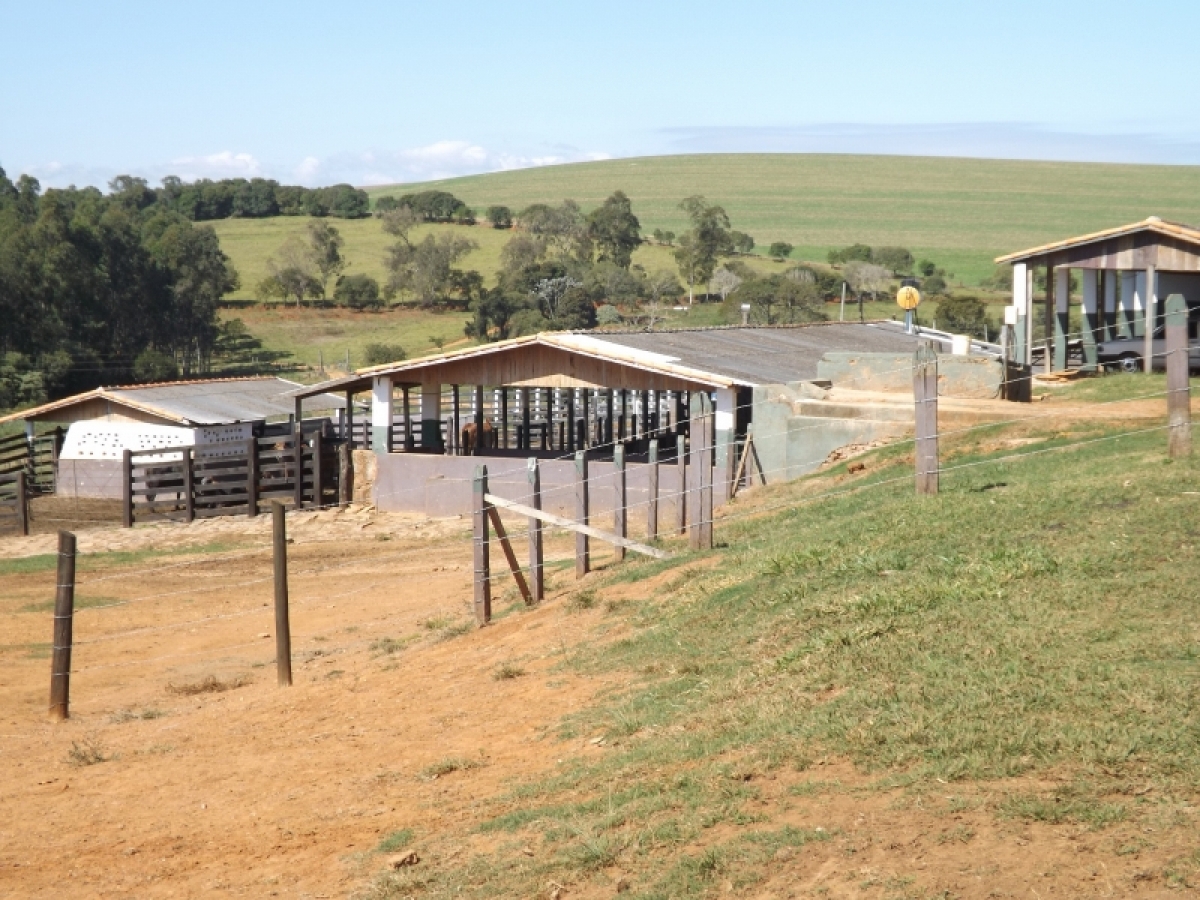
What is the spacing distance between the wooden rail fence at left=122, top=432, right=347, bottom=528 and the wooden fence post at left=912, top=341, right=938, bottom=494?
19756mm

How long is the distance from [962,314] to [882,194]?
271 ft

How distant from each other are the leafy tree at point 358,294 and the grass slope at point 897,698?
82.1m

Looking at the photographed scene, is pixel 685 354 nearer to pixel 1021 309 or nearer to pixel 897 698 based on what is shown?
pixel 1021 309

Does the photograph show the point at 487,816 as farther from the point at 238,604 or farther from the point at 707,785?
the point at 238,604

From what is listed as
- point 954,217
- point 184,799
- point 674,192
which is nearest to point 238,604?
point 184,799

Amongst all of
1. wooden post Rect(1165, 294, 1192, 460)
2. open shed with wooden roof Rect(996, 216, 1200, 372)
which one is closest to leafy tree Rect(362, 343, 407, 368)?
open shed with wooden roof Rect(996, 216, 1200, 372)

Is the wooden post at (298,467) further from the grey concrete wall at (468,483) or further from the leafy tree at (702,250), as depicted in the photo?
the leafy tree at (702,250)

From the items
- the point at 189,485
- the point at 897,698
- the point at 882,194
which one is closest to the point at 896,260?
the point at 882,194

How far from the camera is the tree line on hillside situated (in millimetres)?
67375

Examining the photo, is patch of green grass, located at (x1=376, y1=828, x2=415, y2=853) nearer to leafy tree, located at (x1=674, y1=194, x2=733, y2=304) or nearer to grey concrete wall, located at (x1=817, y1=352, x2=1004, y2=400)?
grey concrete wall, located at (x1=817, y1=352, x2=1004, y2=400)

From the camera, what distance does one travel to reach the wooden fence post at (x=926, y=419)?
13.5m

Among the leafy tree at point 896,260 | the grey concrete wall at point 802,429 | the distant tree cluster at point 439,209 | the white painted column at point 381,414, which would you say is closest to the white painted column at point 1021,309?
the grey concrete wall at point 802,429

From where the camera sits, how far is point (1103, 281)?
34375 mm

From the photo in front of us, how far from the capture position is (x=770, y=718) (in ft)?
28.0
